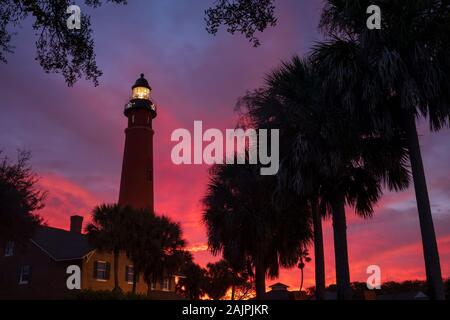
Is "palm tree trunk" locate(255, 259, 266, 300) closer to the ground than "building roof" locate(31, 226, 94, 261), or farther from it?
closer to the ground

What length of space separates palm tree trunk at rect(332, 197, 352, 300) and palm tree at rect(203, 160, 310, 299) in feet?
14.9

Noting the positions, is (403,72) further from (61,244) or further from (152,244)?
(61,244)

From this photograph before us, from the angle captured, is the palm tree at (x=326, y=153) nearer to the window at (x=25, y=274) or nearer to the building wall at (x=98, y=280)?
the building wall at (x=98, y=280)

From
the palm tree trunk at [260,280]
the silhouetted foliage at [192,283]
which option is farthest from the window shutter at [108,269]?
the silhouetted foliage at [192,283]

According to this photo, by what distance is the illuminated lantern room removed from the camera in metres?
47.2

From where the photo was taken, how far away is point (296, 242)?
77.6 feet

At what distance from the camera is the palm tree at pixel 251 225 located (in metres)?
23.2

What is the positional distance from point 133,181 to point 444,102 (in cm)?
3381

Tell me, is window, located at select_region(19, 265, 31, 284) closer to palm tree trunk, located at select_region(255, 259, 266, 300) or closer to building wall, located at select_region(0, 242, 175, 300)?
building wall, located at select_region(0, 242, 175, 300)

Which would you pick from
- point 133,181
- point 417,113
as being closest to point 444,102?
point 417,113

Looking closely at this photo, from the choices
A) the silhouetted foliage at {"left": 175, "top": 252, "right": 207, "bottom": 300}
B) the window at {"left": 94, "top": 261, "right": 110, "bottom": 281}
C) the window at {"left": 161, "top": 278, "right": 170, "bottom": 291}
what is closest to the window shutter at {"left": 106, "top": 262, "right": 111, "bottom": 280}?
the window at {"left": 94, "top": 261, "right": 110, "bottom": 281}

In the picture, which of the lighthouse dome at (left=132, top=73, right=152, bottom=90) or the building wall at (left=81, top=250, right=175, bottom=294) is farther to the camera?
the lighthouse dome at (left=132, top=73, right=152, bottom=90)

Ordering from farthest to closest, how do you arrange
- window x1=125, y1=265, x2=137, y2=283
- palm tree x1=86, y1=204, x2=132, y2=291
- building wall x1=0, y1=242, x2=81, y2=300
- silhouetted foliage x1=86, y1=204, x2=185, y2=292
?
window x1=125, y1=265, x2=137, y2=283, building wall x1=0, y1=242, x2=81, y2=300, silhouetted foliage x1=86, y1=204, x2=185, y2=292, palm tree x1=86, y1=204, x2=132, y2=291
